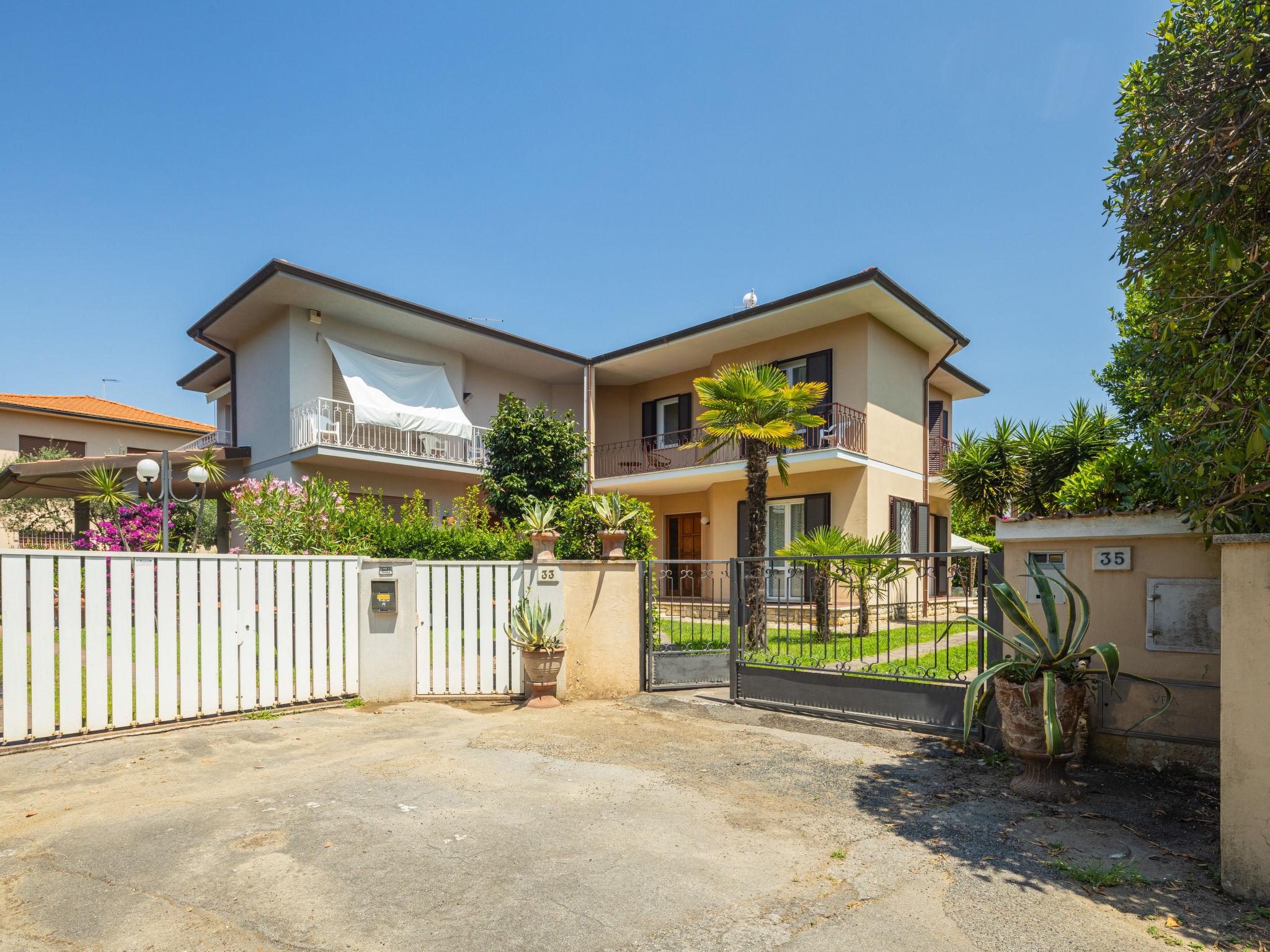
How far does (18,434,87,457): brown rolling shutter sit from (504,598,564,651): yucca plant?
23.7 metres

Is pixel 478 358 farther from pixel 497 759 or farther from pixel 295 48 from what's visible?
pixel 497 759

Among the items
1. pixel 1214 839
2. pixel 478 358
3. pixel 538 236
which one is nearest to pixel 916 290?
pixel 538 236

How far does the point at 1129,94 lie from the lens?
471 cm

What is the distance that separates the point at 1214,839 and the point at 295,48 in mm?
12457

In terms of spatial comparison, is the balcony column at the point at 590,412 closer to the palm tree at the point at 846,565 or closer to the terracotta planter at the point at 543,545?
the palm tree at the point at 846,565

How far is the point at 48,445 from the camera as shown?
24422 millimetres

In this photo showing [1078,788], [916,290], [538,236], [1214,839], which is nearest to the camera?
[1214,839]

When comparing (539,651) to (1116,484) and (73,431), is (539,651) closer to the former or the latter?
(1116,484)

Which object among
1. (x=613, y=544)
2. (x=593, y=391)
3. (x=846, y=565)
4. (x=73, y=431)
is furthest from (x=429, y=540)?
(x=73, y=431)

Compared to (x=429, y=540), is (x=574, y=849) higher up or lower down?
lower down

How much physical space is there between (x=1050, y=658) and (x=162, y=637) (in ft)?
25.0

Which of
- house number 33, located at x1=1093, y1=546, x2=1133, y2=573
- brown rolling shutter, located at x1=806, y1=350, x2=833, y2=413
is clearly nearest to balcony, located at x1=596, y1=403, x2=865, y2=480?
brown rolling shutter, located at x1=806, y1=350, x2=833, y2=413

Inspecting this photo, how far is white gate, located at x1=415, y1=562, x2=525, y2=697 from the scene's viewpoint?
8102 mm

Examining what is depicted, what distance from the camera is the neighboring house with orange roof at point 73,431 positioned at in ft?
71.3
